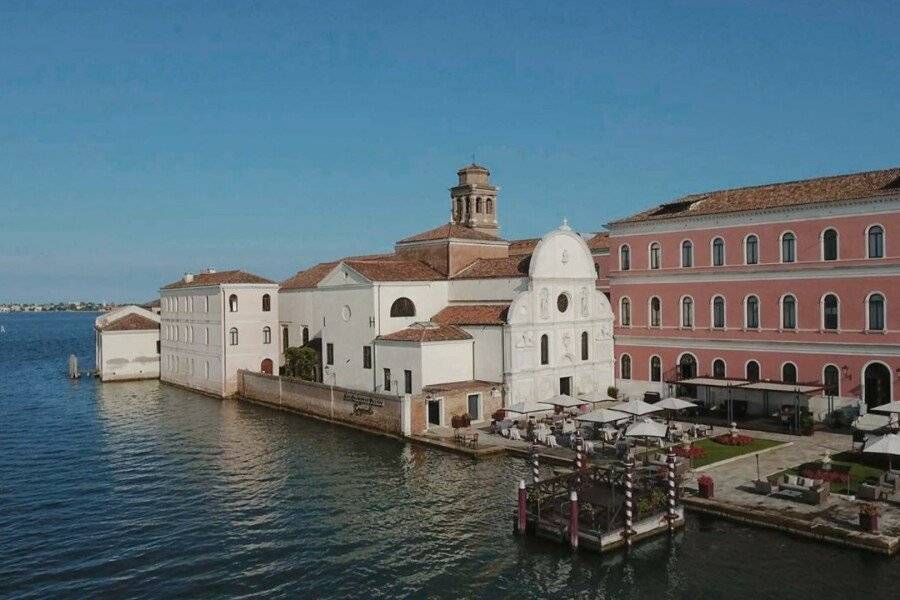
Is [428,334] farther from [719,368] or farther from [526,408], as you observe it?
[719,368]

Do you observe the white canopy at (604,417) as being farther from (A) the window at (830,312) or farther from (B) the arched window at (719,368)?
(A) the window at (830,312)

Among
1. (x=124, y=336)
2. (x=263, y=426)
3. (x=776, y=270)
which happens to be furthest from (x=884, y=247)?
(x=124, y=336)

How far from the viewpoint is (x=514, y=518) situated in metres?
23.2

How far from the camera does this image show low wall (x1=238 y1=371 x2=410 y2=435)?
121 ft

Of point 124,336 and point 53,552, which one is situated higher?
point 124,336

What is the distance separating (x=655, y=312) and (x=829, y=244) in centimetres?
952

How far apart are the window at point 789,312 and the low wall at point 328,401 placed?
1802cm

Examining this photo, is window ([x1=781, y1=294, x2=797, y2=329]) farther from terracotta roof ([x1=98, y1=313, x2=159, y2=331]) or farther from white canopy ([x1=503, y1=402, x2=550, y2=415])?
terracotta roof ([x1=98, y1=313, x2=159, y2=331])

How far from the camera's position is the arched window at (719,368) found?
37.9 m

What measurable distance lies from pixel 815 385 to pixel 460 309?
18693 mm

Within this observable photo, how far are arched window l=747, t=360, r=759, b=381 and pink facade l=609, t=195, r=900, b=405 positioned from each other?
0.63 feet

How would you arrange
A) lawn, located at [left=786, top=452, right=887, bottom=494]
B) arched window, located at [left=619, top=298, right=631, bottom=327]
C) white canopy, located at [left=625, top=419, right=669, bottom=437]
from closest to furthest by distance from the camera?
lawn, located at [left=786, top=452, right=887, bottom=494] → white canopy, located at [left=625, top=419, right=669, bottom=437] → arched window, located at [left=619, top=298, right=631, bottom=327]

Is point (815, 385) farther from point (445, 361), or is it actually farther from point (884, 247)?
point (445, 361)

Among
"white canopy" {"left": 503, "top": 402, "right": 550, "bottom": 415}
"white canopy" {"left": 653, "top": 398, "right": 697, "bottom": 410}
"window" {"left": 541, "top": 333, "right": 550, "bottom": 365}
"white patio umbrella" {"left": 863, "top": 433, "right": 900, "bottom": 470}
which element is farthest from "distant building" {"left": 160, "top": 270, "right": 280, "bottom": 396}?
"white patio umbrella" {"left": 863, "top": 433, "right": 900, "bottom": 470}
